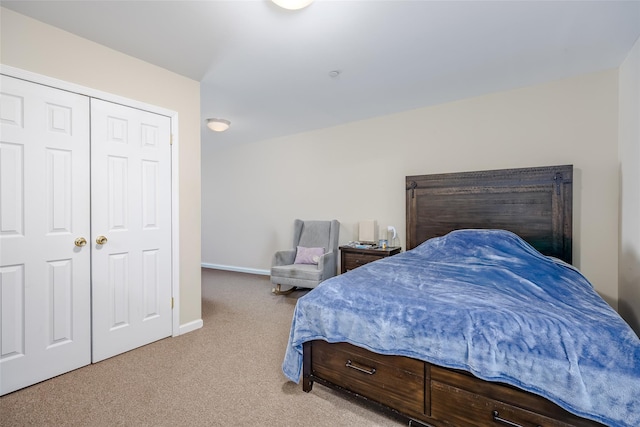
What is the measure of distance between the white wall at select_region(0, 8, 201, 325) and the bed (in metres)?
1.58

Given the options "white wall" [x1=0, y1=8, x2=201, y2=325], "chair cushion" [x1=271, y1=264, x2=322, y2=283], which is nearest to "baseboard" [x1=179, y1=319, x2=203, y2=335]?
"white wall" [x1=0, y1=8, x2=201, y2=325]

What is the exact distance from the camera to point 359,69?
275cm

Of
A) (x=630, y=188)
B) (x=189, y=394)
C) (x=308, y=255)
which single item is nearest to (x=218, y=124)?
(x=308, y=255)

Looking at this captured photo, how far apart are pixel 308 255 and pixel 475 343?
313 centimetres

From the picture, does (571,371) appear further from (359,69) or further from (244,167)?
(244,167)

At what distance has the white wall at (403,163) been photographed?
280cm

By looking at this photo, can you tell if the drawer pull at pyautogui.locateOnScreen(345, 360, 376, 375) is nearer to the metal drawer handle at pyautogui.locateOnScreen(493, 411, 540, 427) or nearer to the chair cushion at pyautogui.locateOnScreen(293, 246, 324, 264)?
the metal drawer handle at pyautogui.locateOnScreen(493, 411, 540, 427)

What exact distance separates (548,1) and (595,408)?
2.27 metres

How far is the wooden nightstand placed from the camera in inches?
144

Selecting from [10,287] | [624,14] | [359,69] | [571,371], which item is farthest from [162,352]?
[624,14]

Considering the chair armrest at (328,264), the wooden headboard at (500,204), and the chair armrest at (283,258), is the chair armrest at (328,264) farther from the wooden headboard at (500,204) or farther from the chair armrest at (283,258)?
the wooden headboard at (500,204)

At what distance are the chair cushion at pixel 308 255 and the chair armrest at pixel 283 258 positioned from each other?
12 centimetres

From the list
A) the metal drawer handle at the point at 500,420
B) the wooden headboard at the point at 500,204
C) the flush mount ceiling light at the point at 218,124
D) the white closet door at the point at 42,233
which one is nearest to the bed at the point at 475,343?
the metal drawer handle at the point at 500,420

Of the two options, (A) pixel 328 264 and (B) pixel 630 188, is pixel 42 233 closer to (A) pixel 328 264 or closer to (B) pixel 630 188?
(A) pixel 328 264
